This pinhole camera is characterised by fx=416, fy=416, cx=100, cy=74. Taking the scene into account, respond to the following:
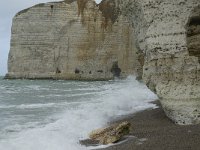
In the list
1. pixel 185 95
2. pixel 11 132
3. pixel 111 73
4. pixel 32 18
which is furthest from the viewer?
pixel 32 18

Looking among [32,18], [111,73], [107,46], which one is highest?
[32,18]

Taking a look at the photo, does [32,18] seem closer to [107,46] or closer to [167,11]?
[107,46]

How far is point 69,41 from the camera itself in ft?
170

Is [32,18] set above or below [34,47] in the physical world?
above

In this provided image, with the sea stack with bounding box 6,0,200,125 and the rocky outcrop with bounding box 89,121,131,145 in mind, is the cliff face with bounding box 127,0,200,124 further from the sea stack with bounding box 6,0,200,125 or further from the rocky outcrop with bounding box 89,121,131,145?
the sea stack with bounding box 6,0,200,125

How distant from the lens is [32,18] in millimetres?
52938

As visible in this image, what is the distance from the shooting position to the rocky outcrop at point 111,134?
20.0ft

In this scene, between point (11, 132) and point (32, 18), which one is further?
point (32, 18)

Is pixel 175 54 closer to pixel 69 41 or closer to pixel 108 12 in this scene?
pixel 69 41

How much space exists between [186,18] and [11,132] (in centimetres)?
365

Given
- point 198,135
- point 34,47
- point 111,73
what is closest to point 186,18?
point 198,135

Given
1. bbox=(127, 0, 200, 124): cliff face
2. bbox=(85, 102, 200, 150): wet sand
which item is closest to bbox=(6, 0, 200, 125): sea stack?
bbox=(127, 0, 200, 124): cliff face

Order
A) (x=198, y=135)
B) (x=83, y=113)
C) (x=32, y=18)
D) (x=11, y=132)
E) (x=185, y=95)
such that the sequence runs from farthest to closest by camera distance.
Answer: (x=32, y=18) → (x=83, y=113) → (x=11, y=132) → (x=185, y=95) → (x=198, y=135)

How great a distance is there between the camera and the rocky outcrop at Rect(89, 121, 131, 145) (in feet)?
20.0
